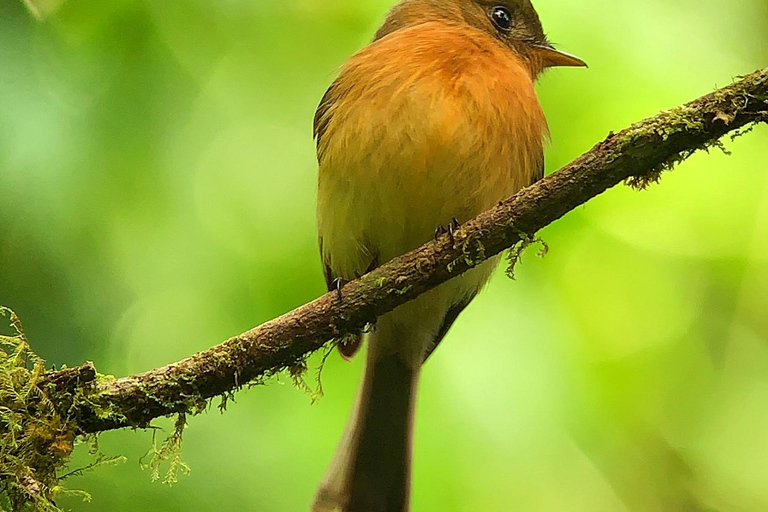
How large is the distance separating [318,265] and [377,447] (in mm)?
636

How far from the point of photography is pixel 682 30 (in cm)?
329

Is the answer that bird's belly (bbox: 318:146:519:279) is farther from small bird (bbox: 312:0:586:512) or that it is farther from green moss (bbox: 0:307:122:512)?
green moss (bbox: 0:307:122:512)

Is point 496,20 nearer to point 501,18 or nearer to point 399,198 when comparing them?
point 501,18

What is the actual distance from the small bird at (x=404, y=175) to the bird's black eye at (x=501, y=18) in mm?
249

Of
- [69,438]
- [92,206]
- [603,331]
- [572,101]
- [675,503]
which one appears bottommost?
[69,438]

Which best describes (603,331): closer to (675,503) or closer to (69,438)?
(675,503)

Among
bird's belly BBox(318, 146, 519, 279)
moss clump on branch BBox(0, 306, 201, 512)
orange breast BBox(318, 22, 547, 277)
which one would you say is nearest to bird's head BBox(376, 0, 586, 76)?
orange breast BBox(318, 22, 547, 277)

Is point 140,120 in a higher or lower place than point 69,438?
higher

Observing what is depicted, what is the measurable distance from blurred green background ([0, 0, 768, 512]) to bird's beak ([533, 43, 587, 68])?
72mm

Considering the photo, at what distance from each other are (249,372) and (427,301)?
113cm

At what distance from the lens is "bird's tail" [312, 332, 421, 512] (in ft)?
9.31

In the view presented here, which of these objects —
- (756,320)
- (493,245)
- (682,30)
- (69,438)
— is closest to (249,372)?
(69,438)

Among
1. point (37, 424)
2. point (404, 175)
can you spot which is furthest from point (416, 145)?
point (37, 424)

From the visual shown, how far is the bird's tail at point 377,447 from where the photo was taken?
2.84m
